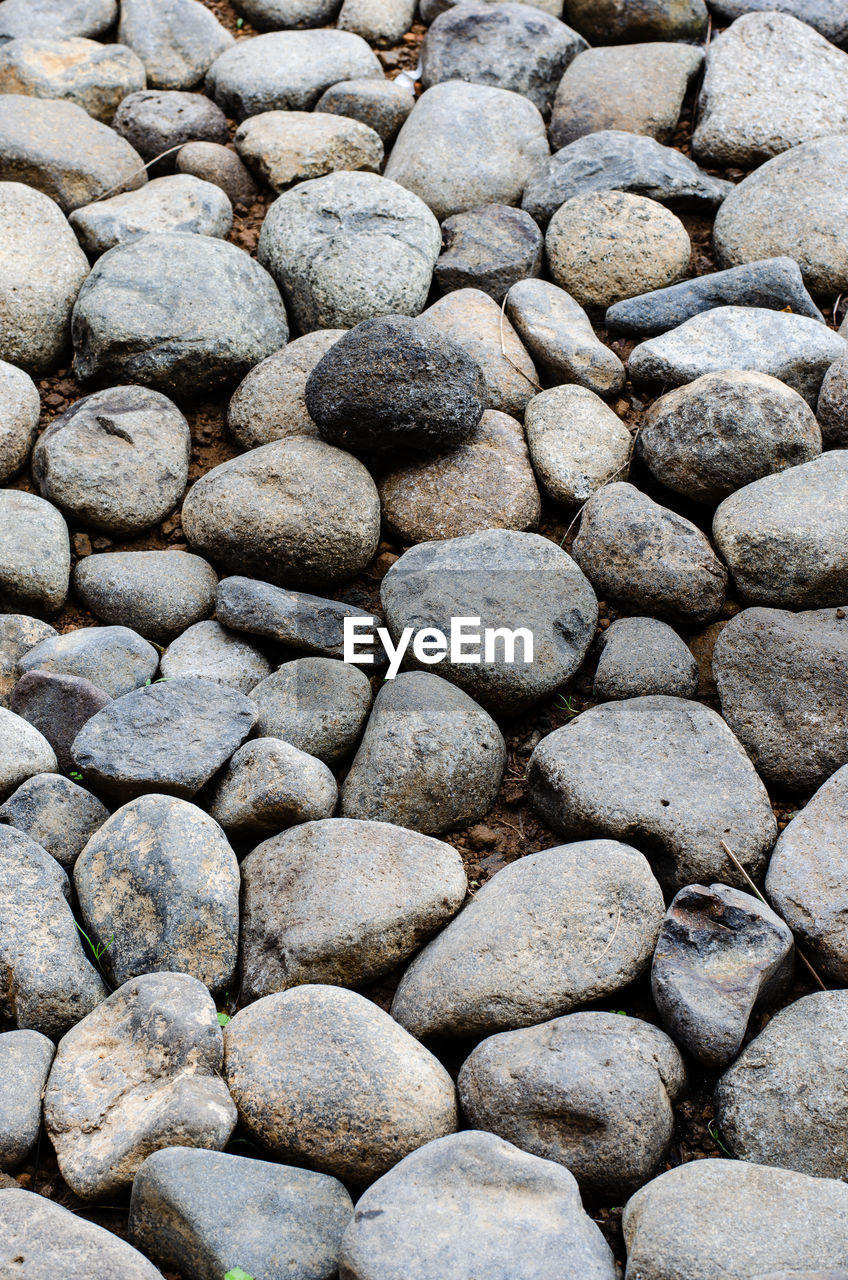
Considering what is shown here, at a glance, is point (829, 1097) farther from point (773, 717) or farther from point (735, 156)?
point (735, 156)

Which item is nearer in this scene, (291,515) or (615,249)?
(291,515)

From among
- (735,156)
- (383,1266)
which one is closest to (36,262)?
(735,156)

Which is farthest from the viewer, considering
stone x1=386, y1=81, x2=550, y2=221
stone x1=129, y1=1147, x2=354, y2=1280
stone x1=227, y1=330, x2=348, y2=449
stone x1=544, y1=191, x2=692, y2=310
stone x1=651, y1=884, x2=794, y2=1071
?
stone x1=386, y1=81, x2=550, y2=221

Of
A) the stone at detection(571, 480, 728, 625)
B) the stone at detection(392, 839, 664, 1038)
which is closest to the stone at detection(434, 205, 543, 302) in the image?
the stone at detection(571, 480, 728, 625)

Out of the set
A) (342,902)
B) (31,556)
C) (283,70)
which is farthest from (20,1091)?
(283,70)

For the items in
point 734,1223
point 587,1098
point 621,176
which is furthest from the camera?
point 621,176

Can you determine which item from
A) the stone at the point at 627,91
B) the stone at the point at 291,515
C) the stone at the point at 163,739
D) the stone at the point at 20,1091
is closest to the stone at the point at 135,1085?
the stone at the point at 20,1091

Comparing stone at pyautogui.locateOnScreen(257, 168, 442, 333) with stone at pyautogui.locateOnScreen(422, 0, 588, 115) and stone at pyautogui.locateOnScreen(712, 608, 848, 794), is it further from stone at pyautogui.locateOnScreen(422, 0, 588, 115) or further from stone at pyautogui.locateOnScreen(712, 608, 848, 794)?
stone at pyautogui.locateOnScreen(712, 608, 848, 794)

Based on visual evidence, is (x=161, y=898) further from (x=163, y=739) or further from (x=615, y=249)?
(x=615, y=249)
